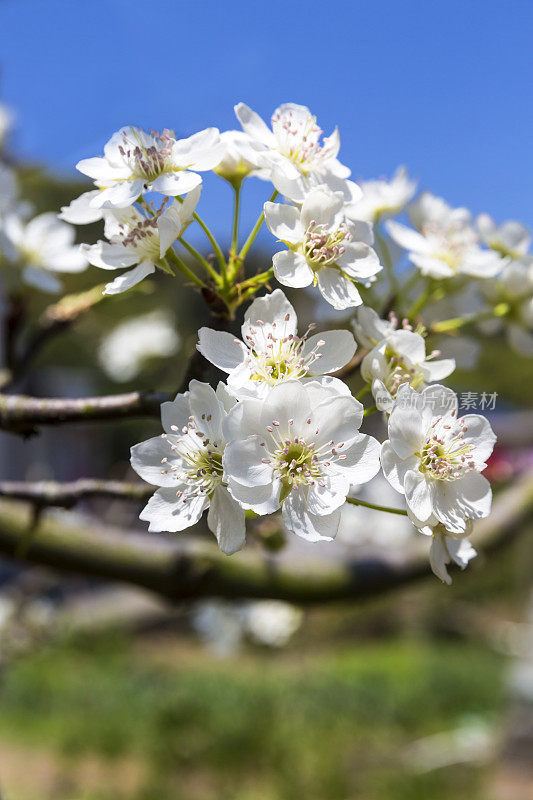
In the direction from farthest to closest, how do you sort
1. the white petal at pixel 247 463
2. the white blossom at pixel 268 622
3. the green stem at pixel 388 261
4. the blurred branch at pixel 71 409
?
the white blossom at pixel 268 622 → the green stem at pixel 388 261 → the blurred branch at pixel 71 409 → the white petal at pixel 247 463

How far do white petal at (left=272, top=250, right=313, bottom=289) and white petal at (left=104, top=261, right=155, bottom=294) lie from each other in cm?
7

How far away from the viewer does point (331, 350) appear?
0.36 m

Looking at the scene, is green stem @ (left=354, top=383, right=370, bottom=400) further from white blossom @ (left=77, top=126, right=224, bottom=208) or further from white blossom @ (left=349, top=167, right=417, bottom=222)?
white blossom @ (left=349, top=167, right=417, bottom=222)

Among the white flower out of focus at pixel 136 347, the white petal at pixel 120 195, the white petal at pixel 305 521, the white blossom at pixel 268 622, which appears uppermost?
the white petal at pixel 120 195

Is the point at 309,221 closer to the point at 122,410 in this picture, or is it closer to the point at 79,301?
the point at 122,410

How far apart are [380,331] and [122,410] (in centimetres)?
17

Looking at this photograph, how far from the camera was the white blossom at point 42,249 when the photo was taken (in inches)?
25.2

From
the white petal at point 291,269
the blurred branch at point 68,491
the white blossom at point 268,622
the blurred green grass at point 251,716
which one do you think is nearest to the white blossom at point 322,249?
the white petal at point 291,269

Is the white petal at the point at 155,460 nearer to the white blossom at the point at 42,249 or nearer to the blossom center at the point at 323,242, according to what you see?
the blossom center at the point at 323,242

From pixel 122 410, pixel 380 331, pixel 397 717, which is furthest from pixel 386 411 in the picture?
pixel 397 717

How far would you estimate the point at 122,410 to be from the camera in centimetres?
47

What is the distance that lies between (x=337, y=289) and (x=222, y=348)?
0.25 ft

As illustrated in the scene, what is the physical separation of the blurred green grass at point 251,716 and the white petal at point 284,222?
240 cm

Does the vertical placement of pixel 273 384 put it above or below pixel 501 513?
above
